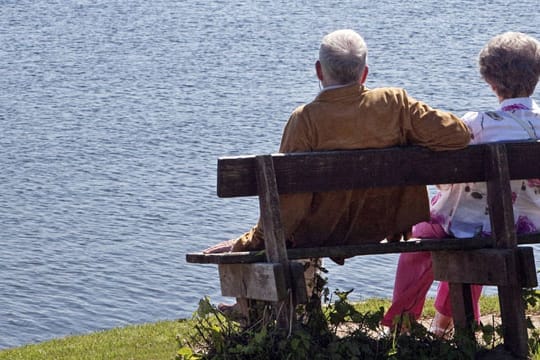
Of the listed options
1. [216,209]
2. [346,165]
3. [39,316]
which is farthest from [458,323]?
[216,209]

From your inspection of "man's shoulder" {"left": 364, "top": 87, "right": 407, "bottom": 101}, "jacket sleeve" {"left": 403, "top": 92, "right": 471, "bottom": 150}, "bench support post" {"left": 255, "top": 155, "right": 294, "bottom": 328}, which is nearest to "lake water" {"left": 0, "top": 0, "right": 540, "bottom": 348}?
"jacket sleeve" {"left": 403, "top": 92, "right": 471, "bottom": 150}

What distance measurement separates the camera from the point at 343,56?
4949 mm

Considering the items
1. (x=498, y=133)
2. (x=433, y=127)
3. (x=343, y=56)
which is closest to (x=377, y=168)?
(x=433, y=127)

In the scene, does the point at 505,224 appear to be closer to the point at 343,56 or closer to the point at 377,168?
the point at 377,168

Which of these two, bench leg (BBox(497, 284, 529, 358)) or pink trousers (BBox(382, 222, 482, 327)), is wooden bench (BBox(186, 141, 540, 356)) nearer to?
bench leg (BBox(497, 284, 529, 358))

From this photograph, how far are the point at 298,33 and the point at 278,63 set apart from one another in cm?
372

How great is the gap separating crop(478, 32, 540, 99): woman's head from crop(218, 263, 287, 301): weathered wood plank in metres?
1.40

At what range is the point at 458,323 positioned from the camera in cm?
540

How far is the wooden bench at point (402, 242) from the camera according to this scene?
188 inches

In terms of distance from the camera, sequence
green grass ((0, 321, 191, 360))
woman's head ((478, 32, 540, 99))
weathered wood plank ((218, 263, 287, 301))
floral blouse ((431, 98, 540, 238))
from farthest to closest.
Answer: green grass ((0, 321, 191, 360))
floral blouse ((431, 98, 540, 238))
woman's head ((478, 32, 540, 99))
weathered wood plank ((218, 263, 287, 301))

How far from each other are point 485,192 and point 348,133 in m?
0.81

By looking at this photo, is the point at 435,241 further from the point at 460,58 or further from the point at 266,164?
the point at 460,58

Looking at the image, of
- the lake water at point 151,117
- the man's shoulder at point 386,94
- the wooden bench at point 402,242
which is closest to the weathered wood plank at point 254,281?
the wooden bench at point 402,242

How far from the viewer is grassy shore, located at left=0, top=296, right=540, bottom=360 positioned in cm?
660
